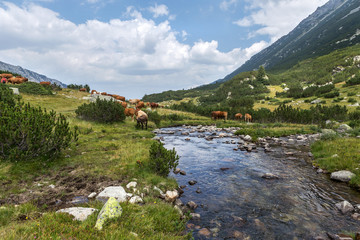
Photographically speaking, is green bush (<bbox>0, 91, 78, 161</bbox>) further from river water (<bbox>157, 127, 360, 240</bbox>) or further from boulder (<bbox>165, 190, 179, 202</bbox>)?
river water (<bbox>157, 127, 360, 240</bbox>)

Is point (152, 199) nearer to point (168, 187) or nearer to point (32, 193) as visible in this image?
point (168, 187)

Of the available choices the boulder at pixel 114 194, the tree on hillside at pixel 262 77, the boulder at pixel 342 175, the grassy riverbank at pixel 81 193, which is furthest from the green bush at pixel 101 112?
the tree on hillside at pixel 262 77

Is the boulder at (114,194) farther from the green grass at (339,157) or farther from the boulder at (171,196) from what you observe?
the green grass at (339,157)

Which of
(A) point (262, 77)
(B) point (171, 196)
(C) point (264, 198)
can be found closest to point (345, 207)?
(C) point (264, 198)

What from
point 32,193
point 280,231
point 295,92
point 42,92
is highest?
point 295,92

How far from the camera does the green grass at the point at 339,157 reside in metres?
9.75

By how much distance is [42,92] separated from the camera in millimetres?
37188

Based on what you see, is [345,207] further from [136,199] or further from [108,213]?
[108,213]

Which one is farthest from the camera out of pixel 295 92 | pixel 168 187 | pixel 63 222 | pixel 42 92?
pixel 295 92

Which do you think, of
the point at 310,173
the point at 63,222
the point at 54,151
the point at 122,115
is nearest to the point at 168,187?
the point at 63,222

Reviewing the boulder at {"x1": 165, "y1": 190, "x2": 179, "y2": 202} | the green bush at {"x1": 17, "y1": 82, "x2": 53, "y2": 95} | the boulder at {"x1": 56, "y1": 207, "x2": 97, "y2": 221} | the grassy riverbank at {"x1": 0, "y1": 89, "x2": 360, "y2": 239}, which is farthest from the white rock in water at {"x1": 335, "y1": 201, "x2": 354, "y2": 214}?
the green bush at {"x1": 17, "y1": 82, "x2": 53, "y2": 95}

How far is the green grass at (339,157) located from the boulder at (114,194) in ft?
36.1

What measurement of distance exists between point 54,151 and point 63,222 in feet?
25.1

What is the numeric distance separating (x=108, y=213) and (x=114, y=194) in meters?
2.24
